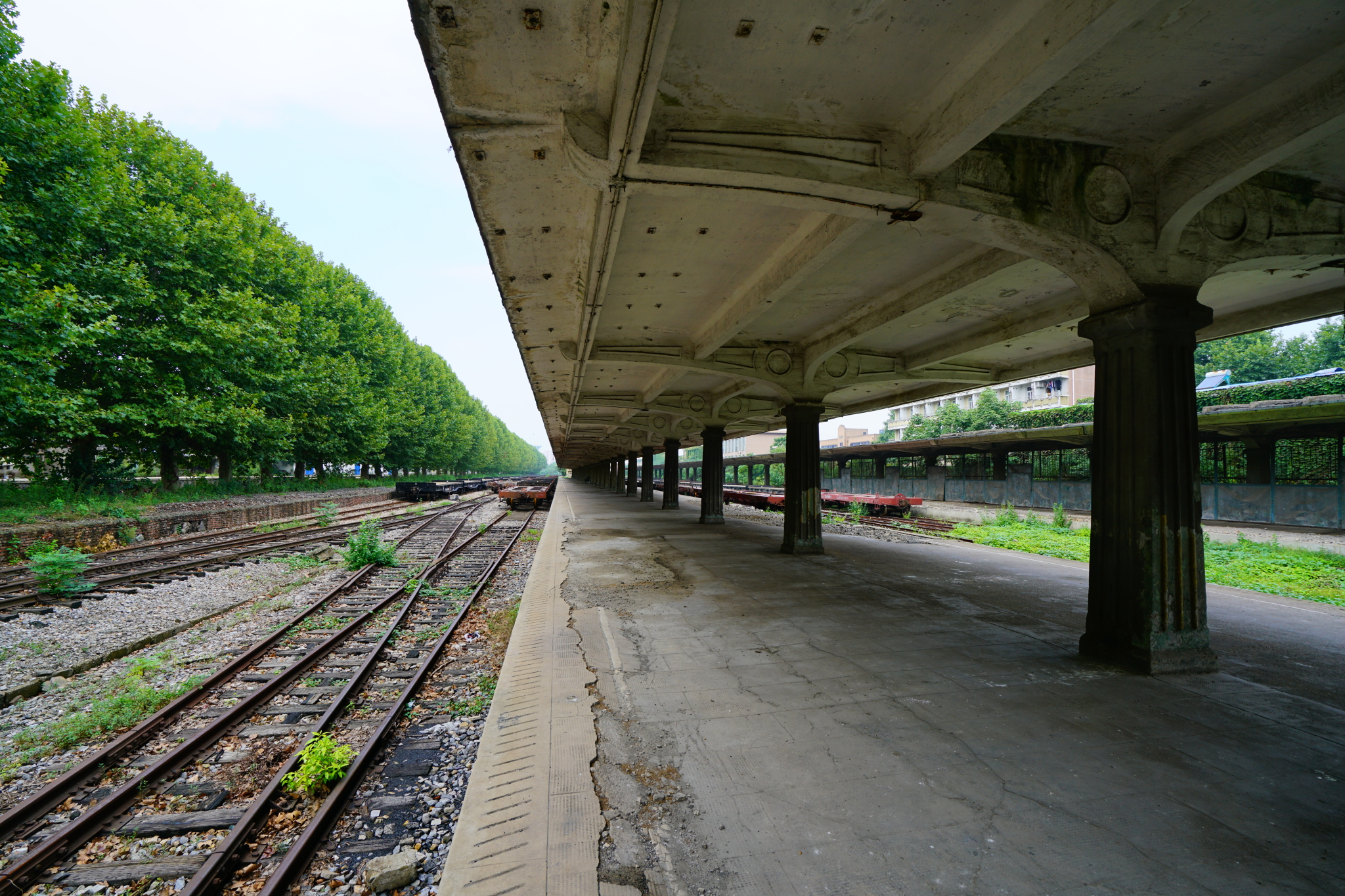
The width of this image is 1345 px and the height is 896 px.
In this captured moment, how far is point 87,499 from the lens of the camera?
14.5 meters

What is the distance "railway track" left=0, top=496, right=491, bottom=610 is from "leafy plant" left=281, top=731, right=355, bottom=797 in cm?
720

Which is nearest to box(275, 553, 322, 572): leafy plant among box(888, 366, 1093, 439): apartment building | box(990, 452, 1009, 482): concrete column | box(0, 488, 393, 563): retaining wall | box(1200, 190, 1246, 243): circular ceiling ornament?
box(0, 488, 393, 563): retaining wall

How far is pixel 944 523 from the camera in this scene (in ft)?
75.0

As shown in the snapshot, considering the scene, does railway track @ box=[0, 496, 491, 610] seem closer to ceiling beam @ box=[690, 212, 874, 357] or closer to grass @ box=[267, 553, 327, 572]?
grass @ box=[267, 553, 327, 572]

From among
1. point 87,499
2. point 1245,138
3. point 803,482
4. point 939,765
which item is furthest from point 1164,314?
point 87,499

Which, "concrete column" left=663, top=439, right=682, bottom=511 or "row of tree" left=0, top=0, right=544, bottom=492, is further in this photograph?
"concrete column" left=663, top=439, right=682, bottom=511

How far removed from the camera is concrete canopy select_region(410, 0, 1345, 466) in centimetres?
357

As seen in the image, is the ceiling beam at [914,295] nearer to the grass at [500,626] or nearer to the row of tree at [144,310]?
the grass at [500,626]

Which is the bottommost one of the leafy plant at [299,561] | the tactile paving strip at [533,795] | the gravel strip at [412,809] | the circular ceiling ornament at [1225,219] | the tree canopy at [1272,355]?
the gravel strip at [412,809]

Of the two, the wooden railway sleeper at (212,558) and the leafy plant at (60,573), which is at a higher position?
the leafy plant at (60,573)

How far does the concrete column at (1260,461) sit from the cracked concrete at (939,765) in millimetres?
16466

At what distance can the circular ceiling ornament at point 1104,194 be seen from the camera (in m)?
5.05

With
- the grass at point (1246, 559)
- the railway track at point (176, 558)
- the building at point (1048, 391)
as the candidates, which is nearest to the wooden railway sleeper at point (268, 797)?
the railway track at point (176, 558)

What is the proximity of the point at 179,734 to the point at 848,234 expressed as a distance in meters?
7.72
